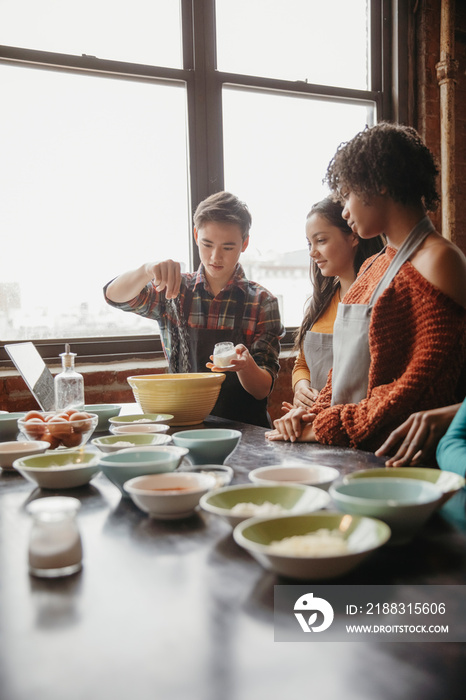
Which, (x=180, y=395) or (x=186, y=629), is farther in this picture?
(x=180, y=395)

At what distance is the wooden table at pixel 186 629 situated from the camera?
49cm

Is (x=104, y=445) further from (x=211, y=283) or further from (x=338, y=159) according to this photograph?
(x=211, y=283)

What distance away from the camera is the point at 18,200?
2.89 metres

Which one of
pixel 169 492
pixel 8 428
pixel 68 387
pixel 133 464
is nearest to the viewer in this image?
pixel 169 492

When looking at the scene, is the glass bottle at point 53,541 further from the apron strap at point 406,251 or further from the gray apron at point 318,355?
the gray apron at point 318,355

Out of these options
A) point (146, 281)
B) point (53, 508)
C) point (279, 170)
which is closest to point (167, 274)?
point (146, 281)

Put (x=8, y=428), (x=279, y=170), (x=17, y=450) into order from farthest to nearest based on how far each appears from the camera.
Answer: (x=279, y=170)
(x=8, y=428)
(x=17, y=450)

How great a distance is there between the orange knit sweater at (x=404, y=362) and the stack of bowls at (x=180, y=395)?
418 mm

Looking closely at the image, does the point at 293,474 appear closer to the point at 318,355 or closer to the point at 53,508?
the point at 53,508

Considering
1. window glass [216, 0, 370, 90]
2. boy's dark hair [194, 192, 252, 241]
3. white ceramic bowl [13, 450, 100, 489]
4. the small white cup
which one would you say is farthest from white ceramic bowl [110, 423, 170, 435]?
window glass [216, 0, 370, 90]

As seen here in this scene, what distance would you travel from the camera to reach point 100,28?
3061 mm

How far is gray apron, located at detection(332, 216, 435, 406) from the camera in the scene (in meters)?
1.57

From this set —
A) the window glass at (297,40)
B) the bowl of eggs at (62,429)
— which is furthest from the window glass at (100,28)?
the bowl of eggs at (62,429)

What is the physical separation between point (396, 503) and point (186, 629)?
309 mm
